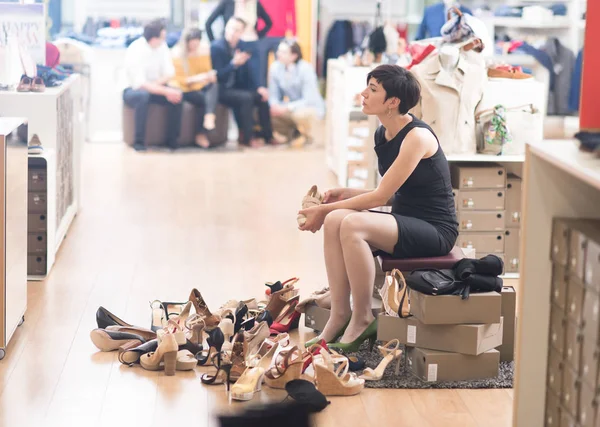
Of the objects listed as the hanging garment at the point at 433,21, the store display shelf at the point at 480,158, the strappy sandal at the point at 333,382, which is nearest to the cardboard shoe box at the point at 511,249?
the store display shelf at the point at 480,158

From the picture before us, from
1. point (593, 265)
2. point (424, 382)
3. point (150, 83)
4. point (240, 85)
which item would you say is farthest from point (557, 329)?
point (240, 85)

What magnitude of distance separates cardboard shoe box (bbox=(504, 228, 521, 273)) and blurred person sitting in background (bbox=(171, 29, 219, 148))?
501 cm

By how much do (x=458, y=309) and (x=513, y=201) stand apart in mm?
1806

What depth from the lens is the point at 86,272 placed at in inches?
203

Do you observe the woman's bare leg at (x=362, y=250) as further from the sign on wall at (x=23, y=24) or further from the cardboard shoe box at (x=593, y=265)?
the sign on wall at (x=23, y=24)

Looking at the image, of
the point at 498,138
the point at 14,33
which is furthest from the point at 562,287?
the point at 14,33

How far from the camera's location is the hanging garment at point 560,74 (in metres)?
11.3

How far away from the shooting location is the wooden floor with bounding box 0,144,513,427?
335 centimetres

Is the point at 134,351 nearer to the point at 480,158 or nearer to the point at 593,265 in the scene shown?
the point at 593,265

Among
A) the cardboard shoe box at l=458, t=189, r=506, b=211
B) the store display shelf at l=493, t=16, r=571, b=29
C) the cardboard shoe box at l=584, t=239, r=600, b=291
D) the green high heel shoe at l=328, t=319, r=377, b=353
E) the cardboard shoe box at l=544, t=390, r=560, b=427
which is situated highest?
the store display shelf at l=493, t=16, r=571, b=29

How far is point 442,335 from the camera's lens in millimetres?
3594

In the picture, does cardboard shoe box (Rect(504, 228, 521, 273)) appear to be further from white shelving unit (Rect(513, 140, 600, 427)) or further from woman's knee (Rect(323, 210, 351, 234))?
white shelving unit (Rect(513, 140, 600, 427))

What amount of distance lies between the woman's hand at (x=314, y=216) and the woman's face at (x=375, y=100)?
0.43 metres

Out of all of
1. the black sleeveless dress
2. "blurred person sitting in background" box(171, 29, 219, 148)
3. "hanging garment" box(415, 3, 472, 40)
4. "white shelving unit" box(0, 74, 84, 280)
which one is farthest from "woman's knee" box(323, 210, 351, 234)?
"blurred person sitting in background" box(171, 29, 219, 148)
